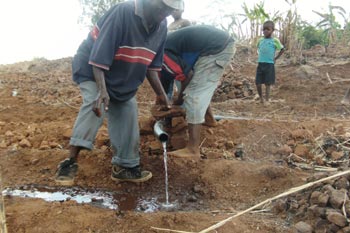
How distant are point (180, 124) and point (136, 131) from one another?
0.90 m

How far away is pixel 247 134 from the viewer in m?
4.91

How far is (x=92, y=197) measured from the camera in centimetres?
368

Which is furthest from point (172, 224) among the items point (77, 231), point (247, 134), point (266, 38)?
point (266, 38)

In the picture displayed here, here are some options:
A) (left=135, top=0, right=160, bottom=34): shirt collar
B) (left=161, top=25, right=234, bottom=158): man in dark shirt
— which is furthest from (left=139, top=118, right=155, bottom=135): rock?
(left=135, top=0, right=160, bottom=34): shirt collar

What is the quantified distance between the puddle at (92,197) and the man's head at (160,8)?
56.5 inches

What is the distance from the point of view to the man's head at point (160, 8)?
3244 mm

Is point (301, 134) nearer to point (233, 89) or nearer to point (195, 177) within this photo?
point (195, 177)

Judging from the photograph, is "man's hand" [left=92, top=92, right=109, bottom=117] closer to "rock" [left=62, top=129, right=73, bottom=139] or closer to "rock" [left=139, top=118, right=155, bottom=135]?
"rock" [left=139, top=118, right=155, bottom=135]

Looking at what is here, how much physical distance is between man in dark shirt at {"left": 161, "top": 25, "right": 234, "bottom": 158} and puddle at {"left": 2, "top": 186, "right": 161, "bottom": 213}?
0.75 metres

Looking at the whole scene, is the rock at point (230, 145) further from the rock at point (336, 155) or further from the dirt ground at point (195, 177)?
the rock at point (336, 155)

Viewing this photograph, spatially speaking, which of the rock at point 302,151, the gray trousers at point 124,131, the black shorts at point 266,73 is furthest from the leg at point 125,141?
the black shorts at point 266,73

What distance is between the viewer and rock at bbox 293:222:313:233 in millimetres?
2644

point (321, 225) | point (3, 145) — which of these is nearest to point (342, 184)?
A: point (321, 225)

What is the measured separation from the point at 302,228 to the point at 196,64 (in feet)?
7.06
